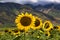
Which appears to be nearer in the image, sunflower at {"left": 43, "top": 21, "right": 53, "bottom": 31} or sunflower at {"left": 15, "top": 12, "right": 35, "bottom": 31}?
sunflower at {"left": 15, "top": 12, "right": 35, "bottom": 31}

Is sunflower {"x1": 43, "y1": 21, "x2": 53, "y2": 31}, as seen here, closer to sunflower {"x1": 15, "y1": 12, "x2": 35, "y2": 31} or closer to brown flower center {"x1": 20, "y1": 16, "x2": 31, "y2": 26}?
sunflower {"x1": 15, "y1": 12, "x2": 35, "y2": 31}

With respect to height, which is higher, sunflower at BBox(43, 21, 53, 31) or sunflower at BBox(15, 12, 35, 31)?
sunflower at BBox(15, 12, 35, 31)

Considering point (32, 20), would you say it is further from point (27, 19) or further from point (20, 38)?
point (20, 38)

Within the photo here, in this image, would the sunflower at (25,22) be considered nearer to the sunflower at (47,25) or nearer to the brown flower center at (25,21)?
the brown flower center at (25,21)

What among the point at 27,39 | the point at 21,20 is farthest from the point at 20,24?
the point at 27,39

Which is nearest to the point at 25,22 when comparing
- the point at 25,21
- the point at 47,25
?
the point at 25,21

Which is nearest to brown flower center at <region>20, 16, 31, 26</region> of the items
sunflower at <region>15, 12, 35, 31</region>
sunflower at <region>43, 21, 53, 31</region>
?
sunflower at <region>15, 12, 35, 31</region>

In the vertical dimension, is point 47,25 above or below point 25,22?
below

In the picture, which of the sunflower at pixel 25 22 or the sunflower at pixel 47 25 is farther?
the sunflower at pixel 47 25

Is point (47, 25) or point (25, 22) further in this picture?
point (47, 25)

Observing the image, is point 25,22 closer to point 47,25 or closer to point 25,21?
point 25,21

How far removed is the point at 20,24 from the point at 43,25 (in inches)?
88.5

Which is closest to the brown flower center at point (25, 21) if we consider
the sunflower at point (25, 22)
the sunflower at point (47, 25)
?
the sunflower at point (25, 22)

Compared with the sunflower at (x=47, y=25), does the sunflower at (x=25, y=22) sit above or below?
above
